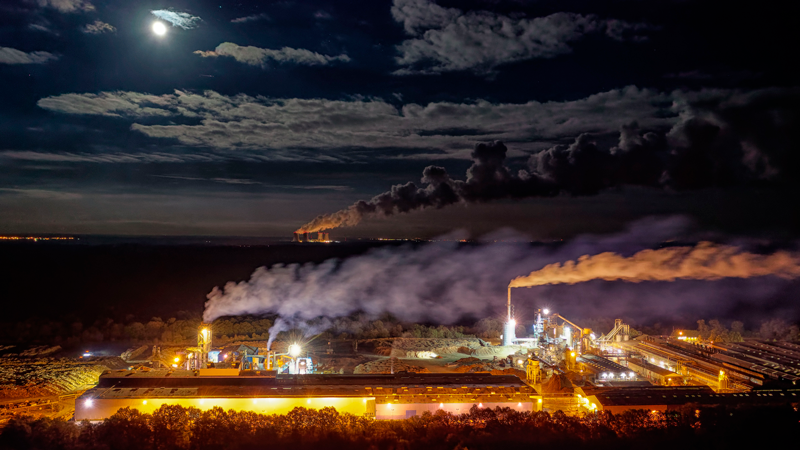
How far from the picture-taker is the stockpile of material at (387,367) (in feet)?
66.9

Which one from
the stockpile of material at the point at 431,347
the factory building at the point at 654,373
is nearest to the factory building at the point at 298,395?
the factory building at the point at 654,373

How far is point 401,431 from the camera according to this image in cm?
1345

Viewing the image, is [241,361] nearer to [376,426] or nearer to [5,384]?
[376,426]

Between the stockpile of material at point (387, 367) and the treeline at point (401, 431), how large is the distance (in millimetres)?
6111

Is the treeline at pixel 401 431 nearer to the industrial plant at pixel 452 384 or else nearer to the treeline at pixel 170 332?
the industrial plant at pixel 452 384

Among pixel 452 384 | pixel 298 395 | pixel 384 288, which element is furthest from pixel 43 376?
pixel 384 288

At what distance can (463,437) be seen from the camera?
13008 millimetres

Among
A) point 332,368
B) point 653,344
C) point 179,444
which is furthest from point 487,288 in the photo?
point 179,444

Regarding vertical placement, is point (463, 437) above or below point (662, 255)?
below

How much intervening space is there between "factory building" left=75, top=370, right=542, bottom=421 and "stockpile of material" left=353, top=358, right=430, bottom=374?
3.91 meters

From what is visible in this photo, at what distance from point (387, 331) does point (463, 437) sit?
63.0 ft

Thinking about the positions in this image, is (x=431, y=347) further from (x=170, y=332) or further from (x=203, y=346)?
(x=170, y=332)

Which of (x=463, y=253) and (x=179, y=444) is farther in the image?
(x=463, y=253)

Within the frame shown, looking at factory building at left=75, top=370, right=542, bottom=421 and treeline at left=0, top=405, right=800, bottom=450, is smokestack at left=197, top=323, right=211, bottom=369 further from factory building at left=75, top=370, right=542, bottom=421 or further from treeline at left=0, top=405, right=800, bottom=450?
treeline at left=0, top=405, right=800, bottom=450
